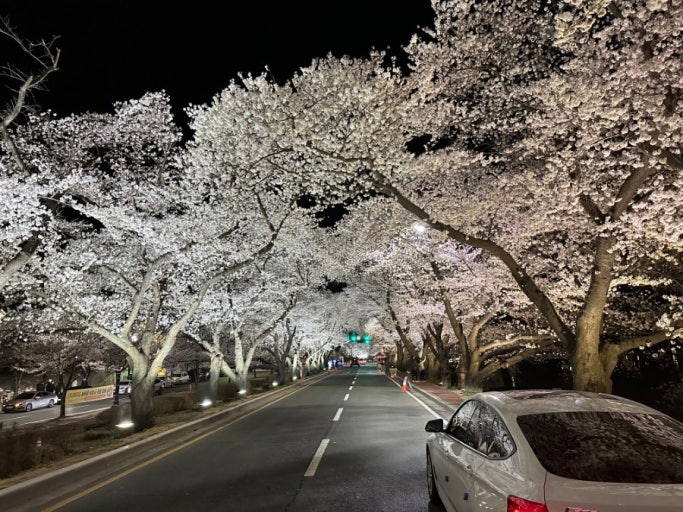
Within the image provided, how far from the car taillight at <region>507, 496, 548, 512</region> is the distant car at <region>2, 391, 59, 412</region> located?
123 feet

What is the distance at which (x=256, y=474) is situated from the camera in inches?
303

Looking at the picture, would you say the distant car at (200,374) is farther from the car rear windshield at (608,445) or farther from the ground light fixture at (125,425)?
the car rear windshield at (608,445)

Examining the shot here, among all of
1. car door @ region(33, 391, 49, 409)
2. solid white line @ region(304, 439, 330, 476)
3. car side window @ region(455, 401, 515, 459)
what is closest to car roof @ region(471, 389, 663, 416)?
car side window @ region(455, 401, 515, 459)

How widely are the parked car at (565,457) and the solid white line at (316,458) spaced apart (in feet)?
11.3

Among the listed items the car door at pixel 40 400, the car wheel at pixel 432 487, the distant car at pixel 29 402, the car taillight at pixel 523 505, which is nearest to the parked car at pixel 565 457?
the car taillight at pixel 523 505

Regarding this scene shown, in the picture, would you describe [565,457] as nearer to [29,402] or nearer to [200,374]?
[29,402]

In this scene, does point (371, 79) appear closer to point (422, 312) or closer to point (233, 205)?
point (233, 205)

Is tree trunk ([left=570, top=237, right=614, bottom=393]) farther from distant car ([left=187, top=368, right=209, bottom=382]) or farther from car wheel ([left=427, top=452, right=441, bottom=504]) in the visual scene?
distant car ([left=187, top=368, right=209, bottom=382])

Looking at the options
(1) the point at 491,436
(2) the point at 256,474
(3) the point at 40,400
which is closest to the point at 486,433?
(1) the point at 491,436

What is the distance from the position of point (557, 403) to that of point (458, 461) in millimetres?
1083

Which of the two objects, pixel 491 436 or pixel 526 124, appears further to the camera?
pixel 526 124

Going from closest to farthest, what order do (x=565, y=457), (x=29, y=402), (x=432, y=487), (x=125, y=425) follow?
(x=565, y=457) → (x=432, y=487) → (x=125, y=425) → (x=29, y=402)

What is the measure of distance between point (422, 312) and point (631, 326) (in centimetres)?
1320

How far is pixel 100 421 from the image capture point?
65.0 ft
